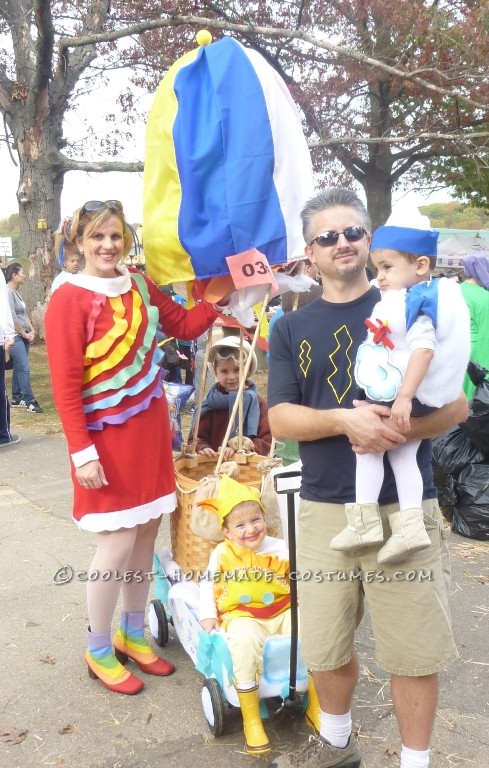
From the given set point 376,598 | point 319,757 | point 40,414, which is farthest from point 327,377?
point 40,414

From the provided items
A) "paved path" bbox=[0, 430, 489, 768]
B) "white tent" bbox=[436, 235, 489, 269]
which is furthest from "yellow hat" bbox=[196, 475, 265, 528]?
"white tent" bbox=[436, 235, 489, 269]

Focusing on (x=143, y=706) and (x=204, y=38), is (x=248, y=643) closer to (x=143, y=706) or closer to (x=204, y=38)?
(x=143, y=706)

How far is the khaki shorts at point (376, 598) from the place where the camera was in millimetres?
2008

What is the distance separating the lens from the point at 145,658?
9.95 feet

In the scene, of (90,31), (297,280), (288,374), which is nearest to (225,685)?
(288,374)

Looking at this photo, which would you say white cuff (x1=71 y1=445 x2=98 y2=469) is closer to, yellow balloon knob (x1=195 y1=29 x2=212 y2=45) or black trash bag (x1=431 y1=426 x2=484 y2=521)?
yellow balloon knob (x1=195 y1=29 x2=212 y2=45)

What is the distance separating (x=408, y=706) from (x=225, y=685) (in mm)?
731

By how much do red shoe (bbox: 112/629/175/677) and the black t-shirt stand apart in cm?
131

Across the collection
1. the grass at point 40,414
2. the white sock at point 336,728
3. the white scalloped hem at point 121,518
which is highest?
the white scalloped hem at point 121,518

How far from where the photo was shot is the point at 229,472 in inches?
117

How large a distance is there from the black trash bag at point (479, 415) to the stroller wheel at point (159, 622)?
249 centimetres

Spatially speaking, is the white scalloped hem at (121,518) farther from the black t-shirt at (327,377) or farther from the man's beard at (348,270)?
the man's beard at (348,270)

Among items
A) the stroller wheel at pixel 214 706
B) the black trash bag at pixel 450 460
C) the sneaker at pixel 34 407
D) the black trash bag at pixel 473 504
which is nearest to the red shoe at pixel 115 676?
the stroller wheel at pixel 214 706

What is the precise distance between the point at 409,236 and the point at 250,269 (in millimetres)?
968
